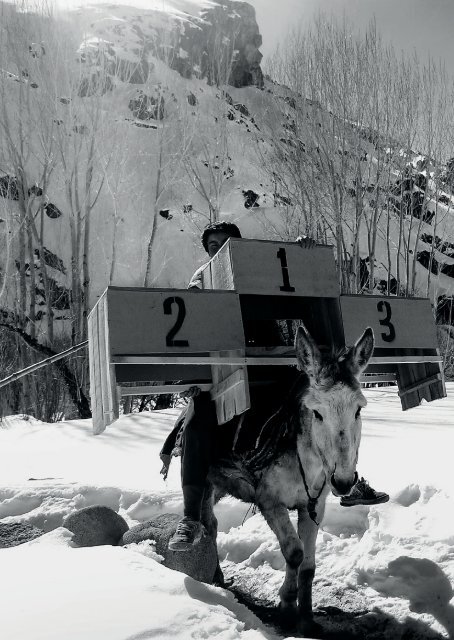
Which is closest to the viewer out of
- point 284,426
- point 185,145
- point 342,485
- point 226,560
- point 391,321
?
point 342,485

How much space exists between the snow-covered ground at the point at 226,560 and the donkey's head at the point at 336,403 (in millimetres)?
778

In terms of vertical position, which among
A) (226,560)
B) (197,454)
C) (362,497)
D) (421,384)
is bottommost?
(226,560)

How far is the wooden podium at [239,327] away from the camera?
2855mm

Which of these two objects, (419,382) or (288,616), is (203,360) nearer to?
(288,616)

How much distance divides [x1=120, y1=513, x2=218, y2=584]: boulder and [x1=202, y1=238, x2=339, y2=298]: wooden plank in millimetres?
1714

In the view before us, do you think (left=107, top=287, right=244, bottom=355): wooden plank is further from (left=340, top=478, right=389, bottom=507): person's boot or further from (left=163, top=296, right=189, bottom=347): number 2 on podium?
(left=340, top=478, right=389, bottom=507): person's boot

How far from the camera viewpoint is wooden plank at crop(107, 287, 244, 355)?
2822 millimetres

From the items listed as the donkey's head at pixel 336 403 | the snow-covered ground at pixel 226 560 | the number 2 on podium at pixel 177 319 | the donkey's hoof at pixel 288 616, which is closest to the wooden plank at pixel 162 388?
the number 2 on podium at pixel 177 319

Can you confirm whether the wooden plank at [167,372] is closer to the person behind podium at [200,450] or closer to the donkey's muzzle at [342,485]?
the person behind podium at [200,450]

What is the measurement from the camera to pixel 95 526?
14.0 feet

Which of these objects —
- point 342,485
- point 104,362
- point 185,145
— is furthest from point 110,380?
point 185,145

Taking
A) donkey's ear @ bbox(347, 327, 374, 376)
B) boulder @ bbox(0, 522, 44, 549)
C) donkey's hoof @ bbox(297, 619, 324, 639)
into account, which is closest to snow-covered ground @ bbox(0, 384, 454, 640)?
donkey's hoof @ bbox(297, 619, 324, 639)

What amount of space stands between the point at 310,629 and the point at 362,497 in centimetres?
73

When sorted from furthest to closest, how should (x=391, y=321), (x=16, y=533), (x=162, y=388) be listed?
1. (x=16, y=533)
2. (x=162, y=388)
3. (x=391, y=321)
